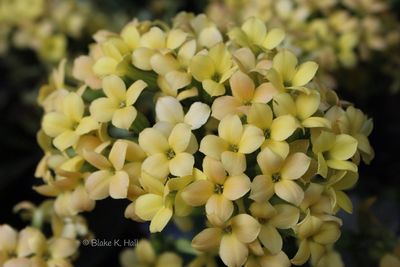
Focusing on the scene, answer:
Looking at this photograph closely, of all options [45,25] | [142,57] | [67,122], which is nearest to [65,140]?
[67,122]

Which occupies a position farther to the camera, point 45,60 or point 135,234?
point 45,60

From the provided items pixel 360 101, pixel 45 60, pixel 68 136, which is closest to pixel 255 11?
pixel 360 101

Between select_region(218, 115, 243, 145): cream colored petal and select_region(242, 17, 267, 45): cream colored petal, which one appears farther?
select_region(242, 17, 267, 45): cream colored petal

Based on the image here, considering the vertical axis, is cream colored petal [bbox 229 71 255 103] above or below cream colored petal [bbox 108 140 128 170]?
above

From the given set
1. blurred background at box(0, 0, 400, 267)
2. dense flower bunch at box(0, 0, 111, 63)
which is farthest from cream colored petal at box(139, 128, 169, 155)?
dense flower bunch at box(0, 0, 111, 63)

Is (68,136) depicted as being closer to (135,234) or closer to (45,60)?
(135,234)

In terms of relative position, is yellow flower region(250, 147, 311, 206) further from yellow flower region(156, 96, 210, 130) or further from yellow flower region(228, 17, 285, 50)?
yellow flower region(228, 17, 285, 50)
